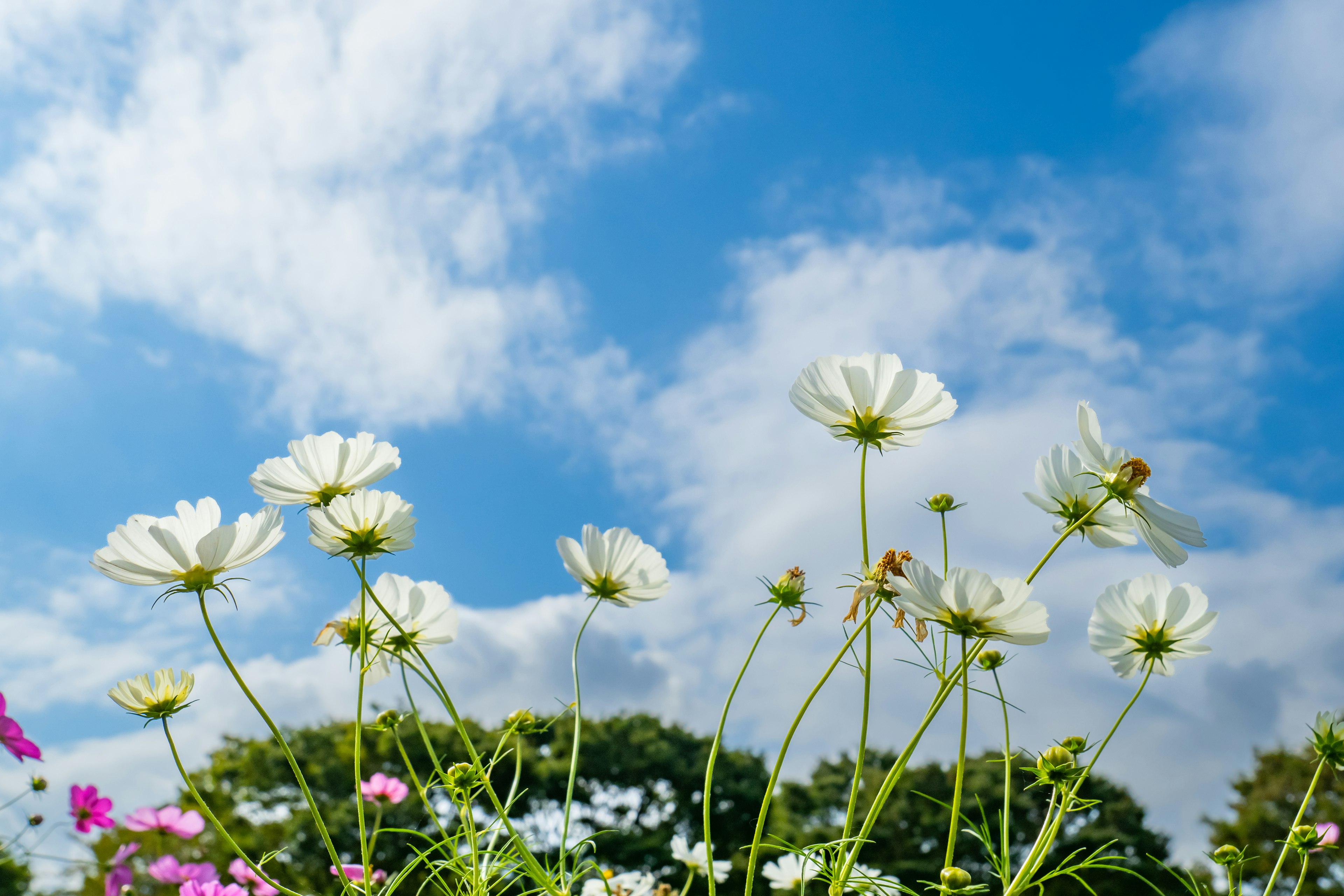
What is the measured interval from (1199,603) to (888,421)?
464mm

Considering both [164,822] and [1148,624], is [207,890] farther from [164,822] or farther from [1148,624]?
[1148,624]

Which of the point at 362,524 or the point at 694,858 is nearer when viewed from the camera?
the point at 362,524

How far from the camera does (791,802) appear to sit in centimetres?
1076

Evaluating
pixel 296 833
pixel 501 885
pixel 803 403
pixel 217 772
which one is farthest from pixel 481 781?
pixel 217 772

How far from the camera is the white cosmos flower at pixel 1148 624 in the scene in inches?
44.2

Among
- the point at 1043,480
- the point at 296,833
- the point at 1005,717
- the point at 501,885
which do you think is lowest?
the point at 501,885

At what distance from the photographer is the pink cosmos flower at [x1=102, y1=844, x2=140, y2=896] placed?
6.32 ft

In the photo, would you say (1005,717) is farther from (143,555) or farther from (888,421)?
(143,555)

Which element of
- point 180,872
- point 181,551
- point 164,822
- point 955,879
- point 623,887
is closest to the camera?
point 955,879

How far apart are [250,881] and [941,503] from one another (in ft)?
4.93

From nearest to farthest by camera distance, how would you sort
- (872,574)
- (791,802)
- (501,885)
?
1. (872,574)
2. (501,885)
3. (791,802)

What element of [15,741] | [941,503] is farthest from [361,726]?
[941,503]

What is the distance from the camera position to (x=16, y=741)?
1.17 meters

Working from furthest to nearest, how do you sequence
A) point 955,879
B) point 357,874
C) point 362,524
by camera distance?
point 357,874 < point 362,524 < point 955,879
